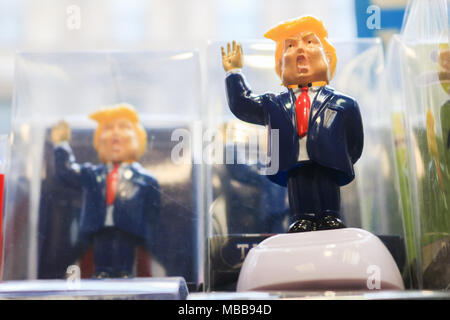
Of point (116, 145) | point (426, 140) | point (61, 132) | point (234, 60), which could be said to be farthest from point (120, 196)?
point (426, 140)

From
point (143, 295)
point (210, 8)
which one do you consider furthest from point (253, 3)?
point (143, 295)

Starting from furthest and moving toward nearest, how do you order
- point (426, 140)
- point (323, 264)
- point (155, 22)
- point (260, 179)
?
point (155, 22)
point (260, 179)
point (426, 140)
point (323, 264)

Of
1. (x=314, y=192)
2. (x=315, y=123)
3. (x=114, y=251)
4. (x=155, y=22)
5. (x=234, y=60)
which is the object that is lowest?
(x=114, y=251)

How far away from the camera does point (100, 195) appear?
1.25m

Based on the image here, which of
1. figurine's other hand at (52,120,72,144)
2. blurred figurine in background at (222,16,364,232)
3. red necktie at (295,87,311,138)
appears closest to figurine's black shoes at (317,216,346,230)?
blurred figurine in background at (222,16,364,232)

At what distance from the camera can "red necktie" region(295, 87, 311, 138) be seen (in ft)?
3.16

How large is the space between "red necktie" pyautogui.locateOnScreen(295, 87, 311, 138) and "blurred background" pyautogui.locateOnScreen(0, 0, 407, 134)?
0.18 meters

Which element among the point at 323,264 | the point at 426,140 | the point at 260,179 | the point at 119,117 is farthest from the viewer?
the point at 119,117

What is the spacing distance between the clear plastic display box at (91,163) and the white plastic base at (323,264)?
1.01 ft

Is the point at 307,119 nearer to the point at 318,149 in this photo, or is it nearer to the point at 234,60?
the point at 318,149

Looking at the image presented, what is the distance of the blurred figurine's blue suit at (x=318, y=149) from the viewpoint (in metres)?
0.95

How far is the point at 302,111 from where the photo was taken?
978 mm

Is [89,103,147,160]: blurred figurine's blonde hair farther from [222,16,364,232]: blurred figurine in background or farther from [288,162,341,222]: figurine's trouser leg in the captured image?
[288,162,341,222]: figurine's trouser leg

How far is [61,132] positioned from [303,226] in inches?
27.4
